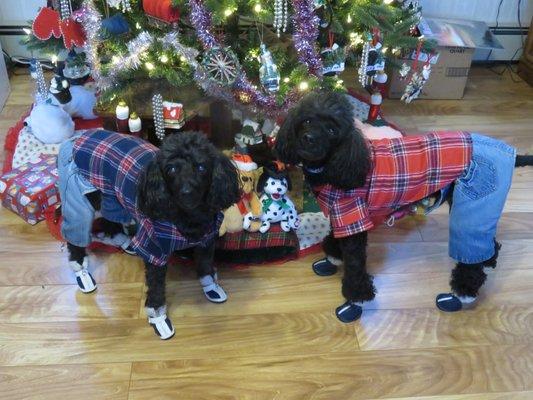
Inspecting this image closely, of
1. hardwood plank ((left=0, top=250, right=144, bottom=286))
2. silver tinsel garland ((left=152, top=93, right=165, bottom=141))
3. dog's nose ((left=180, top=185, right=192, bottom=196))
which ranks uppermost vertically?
dog's nose ((left=180, top=185, right=192, bottom=196))

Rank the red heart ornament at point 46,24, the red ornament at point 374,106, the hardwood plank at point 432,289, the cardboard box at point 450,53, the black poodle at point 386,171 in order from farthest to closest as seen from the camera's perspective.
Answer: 1. the cardboard box at point 450,53
2. the red ornament at point 374,106
3. the red heart ornament at point 46,24
4. the hardwood plank at point 432,289
5. the black poodle at point 386,171

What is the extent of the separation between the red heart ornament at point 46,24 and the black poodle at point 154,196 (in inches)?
23.2

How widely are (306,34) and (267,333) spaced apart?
101 centimetres

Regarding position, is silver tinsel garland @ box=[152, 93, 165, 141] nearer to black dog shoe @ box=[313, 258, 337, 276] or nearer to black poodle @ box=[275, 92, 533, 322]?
black poodle @ box=[275, 92, 533, 322]

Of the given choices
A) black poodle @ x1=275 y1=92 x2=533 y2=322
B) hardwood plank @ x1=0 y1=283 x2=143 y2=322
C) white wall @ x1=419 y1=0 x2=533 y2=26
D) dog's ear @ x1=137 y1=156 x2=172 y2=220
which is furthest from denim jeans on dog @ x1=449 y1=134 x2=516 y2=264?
white wall @ x1=419 y1=0 x2=533 y2=26

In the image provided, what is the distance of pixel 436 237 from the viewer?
194 centimetres

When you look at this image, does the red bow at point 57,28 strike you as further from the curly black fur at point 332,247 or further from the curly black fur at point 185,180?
the curly black fur at point 332,247

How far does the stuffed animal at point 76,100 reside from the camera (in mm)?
2176

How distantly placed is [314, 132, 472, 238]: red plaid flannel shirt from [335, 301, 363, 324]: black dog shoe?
30 cm

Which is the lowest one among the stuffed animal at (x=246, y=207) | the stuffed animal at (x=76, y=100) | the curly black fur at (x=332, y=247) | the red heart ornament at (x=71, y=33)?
the curly black fur at (x=332, y=247)

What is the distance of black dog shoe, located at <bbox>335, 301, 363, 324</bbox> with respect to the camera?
159 centimetres

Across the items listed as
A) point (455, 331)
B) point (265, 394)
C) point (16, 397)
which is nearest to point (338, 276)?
point (455, 331)

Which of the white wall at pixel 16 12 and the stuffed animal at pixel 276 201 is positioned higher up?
the white wall at pixel 16 12

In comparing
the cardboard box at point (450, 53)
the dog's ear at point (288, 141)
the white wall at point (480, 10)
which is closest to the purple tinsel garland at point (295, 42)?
the dog's ear at point (288, 141)
